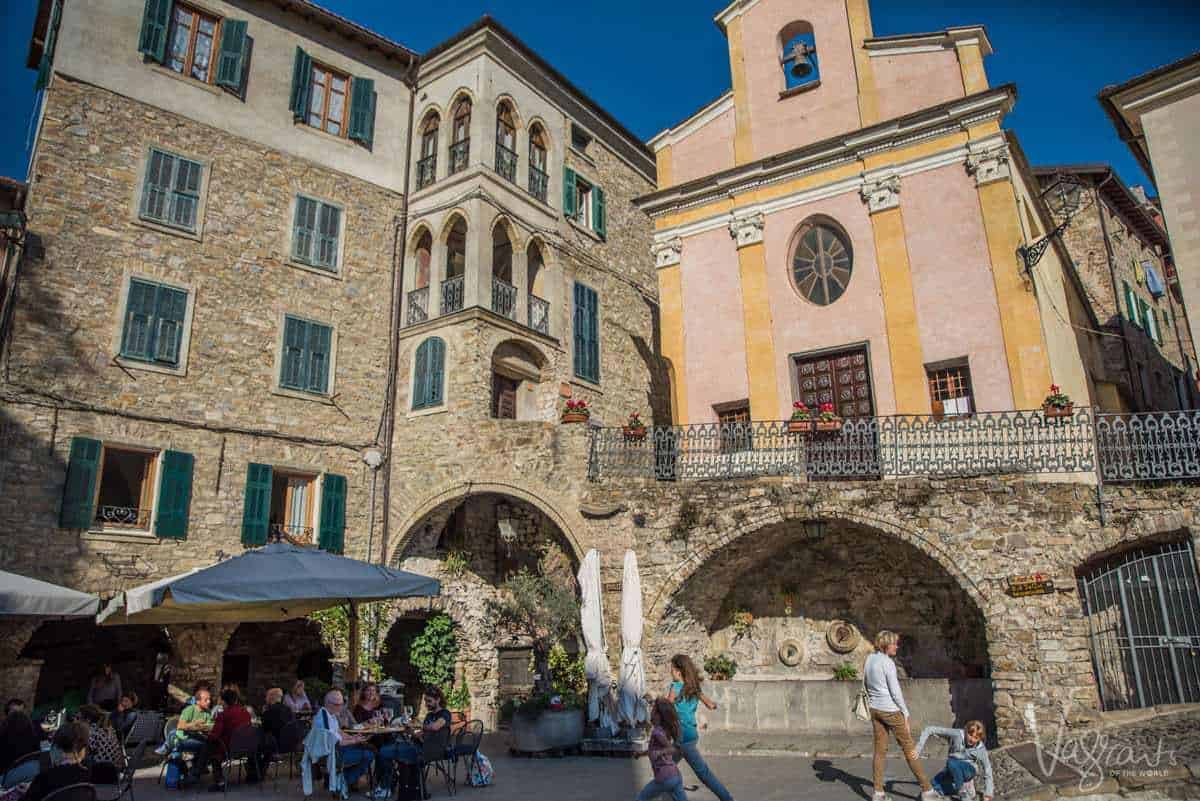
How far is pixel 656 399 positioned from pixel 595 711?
433 inches

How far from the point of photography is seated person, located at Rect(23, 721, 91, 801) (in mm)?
5605

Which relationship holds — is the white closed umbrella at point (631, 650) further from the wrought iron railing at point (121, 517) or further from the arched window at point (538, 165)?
the arched window at point (538, 165)

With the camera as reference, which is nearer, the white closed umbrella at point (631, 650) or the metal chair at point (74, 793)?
the metal chair at point (74, 793)

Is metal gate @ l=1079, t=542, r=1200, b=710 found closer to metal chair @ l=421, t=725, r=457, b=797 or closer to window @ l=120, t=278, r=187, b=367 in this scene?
metal chair @ l=421, t=725, r=457, b=797

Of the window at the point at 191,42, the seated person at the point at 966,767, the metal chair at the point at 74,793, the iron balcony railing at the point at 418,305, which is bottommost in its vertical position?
the seated person at the point at 966,767

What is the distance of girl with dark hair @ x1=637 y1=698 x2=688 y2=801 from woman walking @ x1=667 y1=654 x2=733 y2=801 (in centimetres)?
31

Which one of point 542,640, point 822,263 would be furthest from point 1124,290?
point 542,640

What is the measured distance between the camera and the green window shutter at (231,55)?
16734mm

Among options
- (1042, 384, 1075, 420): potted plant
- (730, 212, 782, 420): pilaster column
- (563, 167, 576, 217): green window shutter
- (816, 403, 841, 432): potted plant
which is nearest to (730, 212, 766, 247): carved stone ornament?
(730, 212, 782, 420): pilaster column

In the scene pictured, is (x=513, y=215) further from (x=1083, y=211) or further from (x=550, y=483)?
(x=1083, y=211)

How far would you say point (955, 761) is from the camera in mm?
8125

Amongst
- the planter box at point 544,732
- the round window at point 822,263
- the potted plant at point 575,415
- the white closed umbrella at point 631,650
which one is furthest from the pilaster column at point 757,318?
the planter box at point 544,732

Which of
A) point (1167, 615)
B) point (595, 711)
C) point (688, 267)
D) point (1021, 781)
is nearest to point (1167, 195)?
point (1167, 615)

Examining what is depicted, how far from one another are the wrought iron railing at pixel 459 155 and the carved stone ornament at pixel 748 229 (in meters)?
6.44
